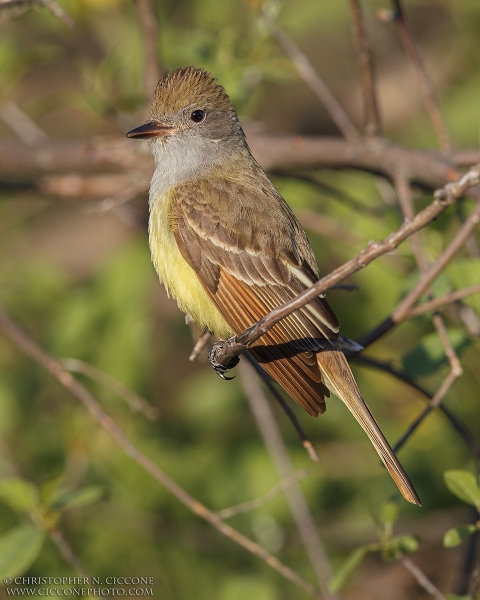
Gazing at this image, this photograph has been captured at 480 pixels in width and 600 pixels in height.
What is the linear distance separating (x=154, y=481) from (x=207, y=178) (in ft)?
6.68

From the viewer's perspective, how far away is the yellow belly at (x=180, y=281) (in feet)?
13.4

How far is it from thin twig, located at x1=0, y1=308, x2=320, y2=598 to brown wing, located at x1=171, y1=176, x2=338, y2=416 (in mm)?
701

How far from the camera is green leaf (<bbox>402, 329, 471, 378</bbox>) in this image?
398 centimetres

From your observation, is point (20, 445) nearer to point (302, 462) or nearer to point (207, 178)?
point (302, 462)

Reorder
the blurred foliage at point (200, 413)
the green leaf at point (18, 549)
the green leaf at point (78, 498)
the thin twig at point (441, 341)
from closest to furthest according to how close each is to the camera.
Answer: the green leaf at point (18, 549)
the thin twig at point (441, 341)
the green leaf at point (78, 498)
the blurred foliage at point (200, 413)

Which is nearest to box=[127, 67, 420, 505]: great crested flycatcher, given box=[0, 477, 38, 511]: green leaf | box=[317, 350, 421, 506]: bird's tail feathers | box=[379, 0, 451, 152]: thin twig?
box=[317, 350, 421, 506]: bird's tail feathers

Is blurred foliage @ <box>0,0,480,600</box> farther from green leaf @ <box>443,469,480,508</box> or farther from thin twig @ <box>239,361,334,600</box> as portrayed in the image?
green leaf @ <box>443,469,480,508</box>

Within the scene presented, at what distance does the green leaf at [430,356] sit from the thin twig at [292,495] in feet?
3.53

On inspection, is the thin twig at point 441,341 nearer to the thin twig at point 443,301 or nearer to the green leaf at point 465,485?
the thin twig at point 443,301

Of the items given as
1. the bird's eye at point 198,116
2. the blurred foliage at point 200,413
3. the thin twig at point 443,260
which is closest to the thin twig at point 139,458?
the blurred foliage at point 200,413

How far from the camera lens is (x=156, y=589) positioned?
5.48m

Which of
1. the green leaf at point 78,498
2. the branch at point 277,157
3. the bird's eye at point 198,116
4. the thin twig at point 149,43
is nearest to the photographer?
the green leaf at point 78,498

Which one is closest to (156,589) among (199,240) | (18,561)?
(18,561)

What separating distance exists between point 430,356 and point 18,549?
81.2 inches
